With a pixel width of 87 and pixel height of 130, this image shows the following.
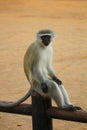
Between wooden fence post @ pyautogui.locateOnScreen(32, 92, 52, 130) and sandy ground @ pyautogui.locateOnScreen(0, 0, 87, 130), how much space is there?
1.97 m

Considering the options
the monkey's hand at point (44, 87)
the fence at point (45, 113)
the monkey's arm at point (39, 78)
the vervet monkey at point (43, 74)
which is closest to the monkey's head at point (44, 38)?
the vervet monkey at point (43, 74)

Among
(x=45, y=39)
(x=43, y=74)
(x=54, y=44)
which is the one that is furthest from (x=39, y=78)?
(x=54, y=44)

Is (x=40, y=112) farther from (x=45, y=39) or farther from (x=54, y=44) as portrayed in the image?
(x=54, y=44)

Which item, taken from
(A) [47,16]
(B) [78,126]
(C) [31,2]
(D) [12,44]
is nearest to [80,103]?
(B) [78,126]

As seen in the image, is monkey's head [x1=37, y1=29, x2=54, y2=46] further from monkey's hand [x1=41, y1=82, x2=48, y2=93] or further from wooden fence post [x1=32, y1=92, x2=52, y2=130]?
wooden fence post [x1=32, y1=92, x2=52, y2=130]

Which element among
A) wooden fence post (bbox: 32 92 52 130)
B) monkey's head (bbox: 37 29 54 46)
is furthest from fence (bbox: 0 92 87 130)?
monkey's head (bbox: 37 29 54 46)

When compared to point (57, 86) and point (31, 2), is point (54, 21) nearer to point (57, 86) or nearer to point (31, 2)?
point (31, 2)

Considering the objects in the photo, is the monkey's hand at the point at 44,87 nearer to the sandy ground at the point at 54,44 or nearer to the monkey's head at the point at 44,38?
the monkey's head at the point at 44,38

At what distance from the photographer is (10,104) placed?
10.7 feet

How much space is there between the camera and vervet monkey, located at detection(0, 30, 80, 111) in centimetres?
330

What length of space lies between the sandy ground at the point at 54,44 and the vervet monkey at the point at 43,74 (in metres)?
1.55

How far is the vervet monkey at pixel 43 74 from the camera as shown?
10.8 ft

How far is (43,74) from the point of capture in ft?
11.7

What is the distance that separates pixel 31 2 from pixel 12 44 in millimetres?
7143
